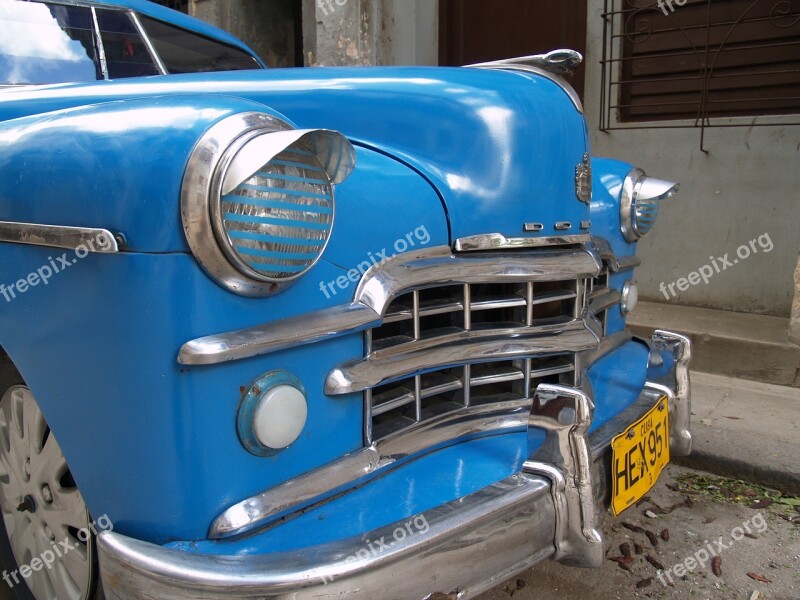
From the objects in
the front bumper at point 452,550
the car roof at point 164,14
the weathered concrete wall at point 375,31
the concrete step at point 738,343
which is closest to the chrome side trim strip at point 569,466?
the front bumper at point 452,550

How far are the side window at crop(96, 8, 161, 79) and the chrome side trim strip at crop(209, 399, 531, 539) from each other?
173 cm

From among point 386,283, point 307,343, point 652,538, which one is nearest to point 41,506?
point 307,343

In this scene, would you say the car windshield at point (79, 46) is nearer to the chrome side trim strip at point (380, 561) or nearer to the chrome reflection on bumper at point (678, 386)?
the chrome side trim strip at point (380, 561)

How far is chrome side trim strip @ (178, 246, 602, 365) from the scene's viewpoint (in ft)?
3.93

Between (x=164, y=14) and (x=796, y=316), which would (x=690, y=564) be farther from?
(x=164, y=14)

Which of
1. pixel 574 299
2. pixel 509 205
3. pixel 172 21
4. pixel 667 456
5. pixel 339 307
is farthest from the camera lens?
pixel 172 21

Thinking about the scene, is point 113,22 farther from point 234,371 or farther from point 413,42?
point 413,42

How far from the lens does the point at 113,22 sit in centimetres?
257

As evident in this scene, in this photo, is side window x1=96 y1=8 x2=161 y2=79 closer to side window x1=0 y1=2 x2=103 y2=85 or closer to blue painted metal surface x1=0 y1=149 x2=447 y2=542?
side window x1=0 y1=2 x2=103 y2=85

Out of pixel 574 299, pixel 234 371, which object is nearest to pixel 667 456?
pixel 574 299

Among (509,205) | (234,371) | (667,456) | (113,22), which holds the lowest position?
(667,456)

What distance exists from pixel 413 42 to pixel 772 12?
2971 mm

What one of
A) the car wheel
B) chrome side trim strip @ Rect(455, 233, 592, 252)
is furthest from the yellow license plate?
the car wheel

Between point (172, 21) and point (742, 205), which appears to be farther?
point (742, 205)
